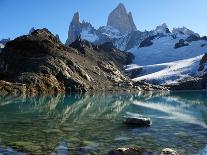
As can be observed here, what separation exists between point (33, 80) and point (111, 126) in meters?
115

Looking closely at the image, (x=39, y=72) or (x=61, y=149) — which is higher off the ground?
(x=39, y=72)

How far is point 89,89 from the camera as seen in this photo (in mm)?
184000

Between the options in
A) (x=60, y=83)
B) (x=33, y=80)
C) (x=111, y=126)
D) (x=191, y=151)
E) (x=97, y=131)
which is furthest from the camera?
(x=60, y=83)

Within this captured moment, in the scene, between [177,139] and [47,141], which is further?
[177,139]

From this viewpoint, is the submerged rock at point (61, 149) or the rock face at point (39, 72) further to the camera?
the rock face at point (39, 72)

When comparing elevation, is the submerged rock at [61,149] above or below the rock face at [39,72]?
below

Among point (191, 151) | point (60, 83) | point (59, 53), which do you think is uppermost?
point (59, 53)

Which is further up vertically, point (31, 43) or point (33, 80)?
point (31, 43)

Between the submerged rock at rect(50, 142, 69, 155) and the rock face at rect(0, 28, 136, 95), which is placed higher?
the rock face at rect(0, 28, 136, 95)

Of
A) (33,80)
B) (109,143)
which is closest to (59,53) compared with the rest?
(33,80)

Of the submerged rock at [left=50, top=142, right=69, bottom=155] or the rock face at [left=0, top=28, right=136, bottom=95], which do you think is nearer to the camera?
the submerged rock at [left=50, top=142, right=69, bottom=155]

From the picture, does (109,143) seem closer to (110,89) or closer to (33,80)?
(33,80)

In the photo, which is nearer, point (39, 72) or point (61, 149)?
point (61, 149)

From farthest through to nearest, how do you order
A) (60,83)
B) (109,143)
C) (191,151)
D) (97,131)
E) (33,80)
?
(60,83) → (33,80) → (97,131) → (109,143) → (191,151)
